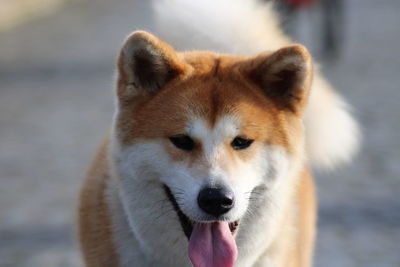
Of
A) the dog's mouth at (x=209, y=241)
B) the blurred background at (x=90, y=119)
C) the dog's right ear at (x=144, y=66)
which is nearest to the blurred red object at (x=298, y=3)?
the blurred background at (x=90, y=119)

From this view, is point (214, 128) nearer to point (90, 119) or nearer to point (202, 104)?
point (202, 104)

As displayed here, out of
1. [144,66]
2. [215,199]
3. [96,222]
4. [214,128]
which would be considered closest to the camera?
[215,199]

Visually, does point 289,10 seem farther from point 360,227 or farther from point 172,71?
point 172,71

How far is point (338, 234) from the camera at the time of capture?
20.0 feet

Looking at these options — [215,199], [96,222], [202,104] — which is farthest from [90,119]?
[215,199]

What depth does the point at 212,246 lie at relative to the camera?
11.5 ft

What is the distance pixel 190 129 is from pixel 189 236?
1.56ft

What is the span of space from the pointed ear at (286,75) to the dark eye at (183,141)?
1.58ft

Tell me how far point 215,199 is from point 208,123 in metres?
0.38

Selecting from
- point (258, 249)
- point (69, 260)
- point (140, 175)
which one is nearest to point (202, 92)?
point (140, 175)

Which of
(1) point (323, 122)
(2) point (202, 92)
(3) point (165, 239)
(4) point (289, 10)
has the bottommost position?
(3) point (165, 239)

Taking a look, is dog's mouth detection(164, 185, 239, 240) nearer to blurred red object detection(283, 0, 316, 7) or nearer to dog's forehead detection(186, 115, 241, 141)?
dog's forehead detection(186, 115, 241, 141)

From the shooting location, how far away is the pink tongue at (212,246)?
3.49 m

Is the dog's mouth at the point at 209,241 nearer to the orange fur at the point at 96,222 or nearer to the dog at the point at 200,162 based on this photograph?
the dog at the point at 200,162
